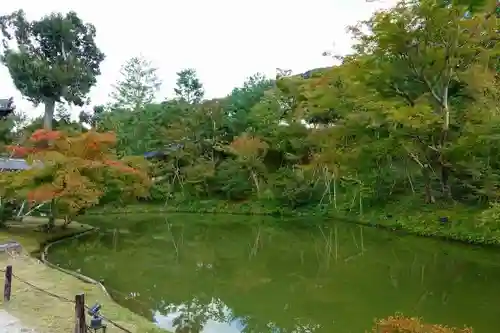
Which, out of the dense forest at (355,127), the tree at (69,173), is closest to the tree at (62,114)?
the dense forest at (355,127)

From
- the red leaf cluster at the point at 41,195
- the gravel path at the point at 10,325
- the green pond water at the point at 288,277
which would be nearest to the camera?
the gravel path at the point at 10,325

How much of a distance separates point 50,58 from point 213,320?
23.4 meters

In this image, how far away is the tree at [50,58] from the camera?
25281 mm

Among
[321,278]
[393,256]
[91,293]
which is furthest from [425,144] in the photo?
[91,293]

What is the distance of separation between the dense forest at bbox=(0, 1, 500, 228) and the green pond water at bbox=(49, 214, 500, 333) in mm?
2670

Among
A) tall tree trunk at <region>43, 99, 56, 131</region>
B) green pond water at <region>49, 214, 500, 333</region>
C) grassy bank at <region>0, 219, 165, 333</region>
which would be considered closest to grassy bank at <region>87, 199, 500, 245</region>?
green pond water at <region>49, 214, 500, 333</region>

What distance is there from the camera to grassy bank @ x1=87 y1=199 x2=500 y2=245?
15.7m

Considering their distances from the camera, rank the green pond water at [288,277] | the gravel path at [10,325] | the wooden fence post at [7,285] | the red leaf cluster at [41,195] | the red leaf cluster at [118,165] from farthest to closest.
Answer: the red leaf cluster at [118,165] → the red leaf cluster at [41,195] → the green pond water at [288,277] → the wooden fence post at [7,285] → the gravel path at [10,325]

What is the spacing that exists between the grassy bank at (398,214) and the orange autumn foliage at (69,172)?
863cm

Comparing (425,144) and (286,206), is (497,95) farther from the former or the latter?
(286,206)

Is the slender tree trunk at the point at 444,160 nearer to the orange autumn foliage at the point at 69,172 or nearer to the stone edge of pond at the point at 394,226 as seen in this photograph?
the stone edge of pond at the point at 394,226

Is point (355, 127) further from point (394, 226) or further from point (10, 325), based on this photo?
point (10, 325)

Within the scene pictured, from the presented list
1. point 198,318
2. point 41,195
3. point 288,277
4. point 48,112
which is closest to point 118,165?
point 41,195

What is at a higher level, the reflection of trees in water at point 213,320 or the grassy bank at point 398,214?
the grassy bank at point 398,214
